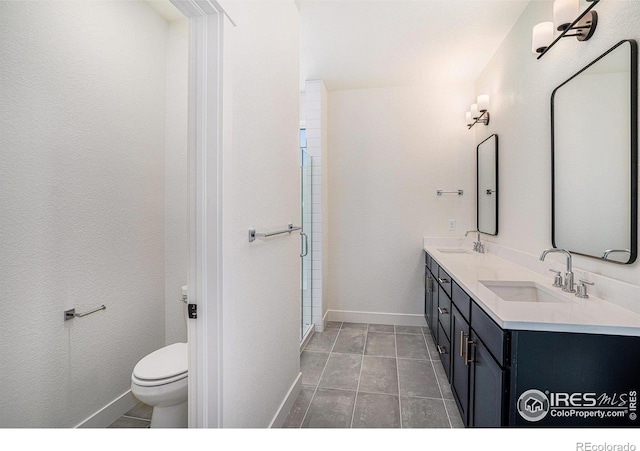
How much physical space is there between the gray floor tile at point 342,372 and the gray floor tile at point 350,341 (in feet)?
0.36

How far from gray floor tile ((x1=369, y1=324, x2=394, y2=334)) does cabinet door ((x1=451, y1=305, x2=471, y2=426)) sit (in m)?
1.42

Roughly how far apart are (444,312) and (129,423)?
2106 mm

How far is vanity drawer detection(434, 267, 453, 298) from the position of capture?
84.2 inches

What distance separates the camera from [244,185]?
→ 139 centimetres

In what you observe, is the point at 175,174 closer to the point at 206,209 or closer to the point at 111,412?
the point at 206,209

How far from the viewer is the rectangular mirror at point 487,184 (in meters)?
2.77

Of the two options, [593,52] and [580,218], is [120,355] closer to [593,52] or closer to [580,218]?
[580,218]

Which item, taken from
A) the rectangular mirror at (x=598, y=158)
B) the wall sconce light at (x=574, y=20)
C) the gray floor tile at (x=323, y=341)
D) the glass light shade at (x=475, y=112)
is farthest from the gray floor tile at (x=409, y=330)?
the wall sconce light at (x=574, y=20)

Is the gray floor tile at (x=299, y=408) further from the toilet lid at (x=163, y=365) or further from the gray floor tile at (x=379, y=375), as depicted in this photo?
the toilet lid at (x=163, y=365)

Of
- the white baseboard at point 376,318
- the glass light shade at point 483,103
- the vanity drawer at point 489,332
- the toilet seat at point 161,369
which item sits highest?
the glass light shade at point 483,103

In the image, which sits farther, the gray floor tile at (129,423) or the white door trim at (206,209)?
the gray floor tile at (129,423)

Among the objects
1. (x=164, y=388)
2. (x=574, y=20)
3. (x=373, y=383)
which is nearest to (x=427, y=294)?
(x=373, y=383)

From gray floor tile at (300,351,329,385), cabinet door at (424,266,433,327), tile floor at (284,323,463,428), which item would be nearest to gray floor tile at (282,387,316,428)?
tile floor at (284,323,463,428)

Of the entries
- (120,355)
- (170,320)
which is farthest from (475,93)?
(120,355)
